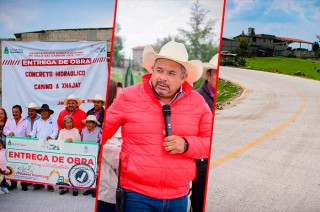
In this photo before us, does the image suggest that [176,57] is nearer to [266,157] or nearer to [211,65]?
[211,65]

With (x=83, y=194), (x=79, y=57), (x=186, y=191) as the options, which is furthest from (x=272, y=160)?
(x=186, y=191)

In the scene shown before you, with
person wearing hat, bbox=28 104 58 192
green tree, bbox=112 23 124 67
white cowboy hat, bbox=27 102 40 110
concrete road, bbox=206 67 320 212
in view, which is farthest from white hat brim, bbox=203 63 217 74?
white cowboy hat, bbox=27 102 40 110

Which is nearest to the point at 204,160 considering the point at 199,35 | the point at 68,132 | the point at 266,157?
the point at 199,35

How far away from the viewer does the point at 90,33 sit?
13.0 ft

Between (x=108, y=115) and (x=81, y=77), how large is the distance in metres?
2.01

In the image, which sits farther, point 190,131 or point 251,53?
point 251,53

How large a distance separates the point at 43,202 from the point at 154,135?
233cm

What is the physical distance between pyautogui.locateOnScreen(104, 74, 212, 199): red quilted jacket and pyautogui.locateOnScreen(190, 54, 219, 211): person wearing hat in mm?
35

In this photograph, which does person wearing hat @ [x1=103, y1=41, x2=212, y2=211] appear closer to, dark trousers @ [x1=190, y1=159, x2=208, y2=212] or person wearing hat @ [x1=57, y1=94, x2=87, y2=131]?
dark trousers @ [x1=190, y1=159, x2=208, y2=212]

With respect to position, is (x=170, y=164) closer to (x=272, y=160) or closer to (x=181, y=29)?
(x=181, y=29)

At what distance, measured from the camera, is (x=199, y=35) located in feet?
5.65

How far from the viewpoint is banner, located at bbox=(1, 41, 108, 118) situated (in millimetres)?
3594

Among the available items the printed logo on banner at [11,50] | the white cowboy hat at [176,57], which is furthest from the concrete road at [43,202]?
the white cowboy hat at [176,57]

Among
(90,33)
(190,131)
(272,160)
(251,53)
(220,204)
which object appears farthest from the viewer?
(251,53)
